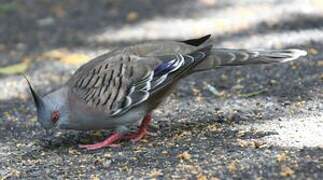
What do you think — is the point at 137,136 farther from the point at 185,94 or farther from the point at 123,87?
the point at 185,94

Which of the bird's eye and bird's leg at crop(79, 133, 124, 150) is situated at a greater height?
the bird's eye

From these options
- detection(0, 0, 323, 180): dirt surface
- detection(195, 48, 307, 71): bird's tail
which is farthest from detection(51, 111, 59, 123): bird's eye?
detection(195, 48, 307, 71): bird's tail

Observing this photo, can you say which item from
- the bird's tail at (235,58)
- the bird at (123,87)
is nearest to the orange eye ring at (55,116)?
the bird at (123,87)

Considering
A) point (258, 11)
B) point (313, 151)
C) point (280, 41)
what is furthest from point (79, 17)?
point (313, 151)

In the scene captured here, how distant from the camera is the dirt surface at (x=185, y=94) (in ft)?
16.0

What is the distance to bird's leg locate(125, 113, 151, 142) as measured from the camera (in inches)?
222

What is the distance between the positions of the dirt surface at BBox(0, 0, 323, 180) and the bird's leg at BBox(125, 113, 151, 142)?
0.19 feet

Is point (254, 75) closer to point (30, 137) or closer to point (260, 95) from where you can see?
point (260, 95)

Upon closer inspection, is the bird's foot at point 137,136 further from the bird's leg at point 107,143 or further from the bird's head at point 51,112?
the bird's head at point 51,112

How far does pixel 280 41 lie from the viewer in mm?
8062

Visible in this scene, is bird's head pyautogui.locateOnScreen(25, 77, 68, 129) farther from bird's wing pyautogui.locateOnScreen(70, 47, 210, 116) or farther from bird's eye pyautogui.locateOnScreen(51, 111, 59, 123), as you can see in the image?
bird's wing pyautogui.locateOnScreen(70, 47, 210, 116)

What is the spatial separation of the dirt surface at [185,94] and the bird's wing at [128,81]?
12.7 inches

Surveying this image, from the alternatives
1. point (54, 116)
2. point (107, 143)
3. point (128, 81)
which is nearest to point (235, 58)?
point (128, 81)

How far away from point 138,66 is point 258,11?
4104 millimetres
